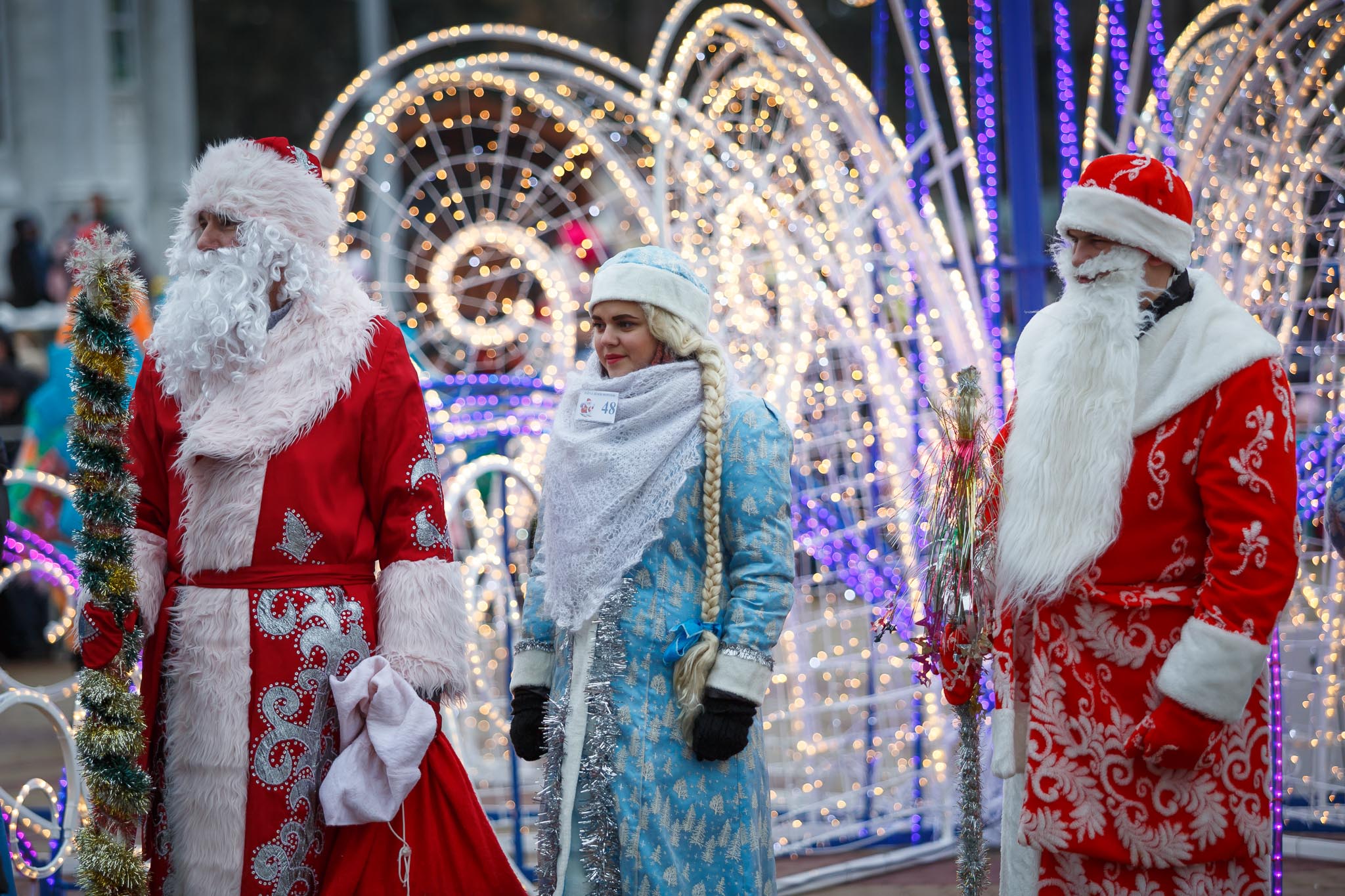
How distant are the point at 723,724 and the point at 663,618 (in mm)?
235

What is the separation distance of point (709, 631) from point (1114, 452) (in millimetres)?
796

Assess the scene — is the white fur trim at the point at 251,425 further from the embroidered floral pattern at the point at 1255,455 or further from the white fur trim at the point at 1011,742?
the embroidered floral pattern at the point at 1255,455

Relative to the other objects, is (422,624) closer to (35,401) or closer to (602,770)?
(602,770)

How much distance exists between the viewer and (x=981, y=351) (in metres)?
4.21

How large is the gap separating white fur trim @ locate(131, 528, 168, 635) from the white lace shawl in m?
0.76

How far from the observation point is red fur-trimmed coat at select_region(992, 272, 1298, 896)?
2320 mm

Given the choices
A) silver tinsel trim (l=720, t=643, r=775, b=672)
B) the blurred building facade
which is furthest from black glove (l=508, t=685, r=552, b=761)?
the blurred building facade

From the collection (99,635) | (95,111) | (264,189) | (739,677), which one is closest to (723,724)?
(739,677)

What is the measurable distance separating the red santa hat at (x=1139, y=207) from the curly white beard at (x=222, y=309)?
5.00 feet

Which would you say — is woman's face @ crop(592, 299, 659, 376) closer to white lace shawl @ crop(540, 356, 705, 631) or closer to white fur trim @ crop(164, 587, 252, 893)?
white lace shawl @ crop(540, 356, 705, 631)

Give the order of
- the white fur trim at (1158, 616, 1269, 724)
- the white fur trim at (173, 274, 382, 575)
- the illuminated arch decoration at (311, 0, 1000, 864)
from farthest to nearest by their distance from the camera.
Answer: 1. the illuminated arch decoration at (311, 0, 1000, 864)
2. the white fur trim at (173, 274, 382, 575)
3. the white fur trim at (1158, 616, 1269, 724)

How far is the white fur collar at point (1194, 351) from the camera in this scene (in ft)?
7.87

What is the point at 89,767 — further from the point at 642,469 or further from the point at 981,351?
the point at 981,351

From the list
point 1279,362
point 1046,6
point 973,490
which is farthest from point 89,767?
point 1046,6
